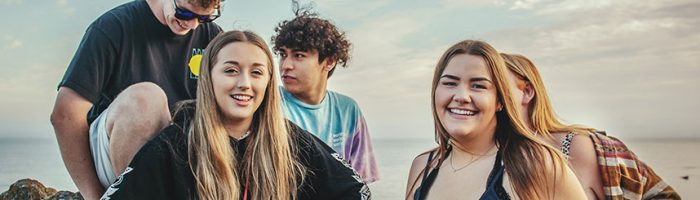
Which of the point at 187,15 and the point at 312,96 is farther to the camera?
the point at 312,96

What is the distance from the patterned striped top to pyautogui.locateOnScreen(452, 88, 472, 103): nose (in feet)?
2.96

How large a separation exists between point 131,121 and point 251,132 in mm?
677

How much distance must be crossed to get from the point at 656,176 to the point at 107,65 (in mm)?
3345

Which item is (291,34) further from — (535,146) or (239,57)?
(535,146)

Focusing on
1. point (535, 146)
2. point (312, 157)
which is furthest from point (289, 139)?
point (535, 146)

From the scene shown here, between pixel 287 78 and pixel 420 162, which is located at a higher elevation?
pixel 287 78

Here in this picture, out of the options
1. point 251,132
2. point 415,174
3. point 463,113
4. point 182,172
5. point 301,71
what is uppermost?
point 463,113

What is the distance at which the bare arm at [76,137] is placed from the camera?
4262 millimetres

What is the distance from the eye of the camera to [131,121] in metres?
3.80

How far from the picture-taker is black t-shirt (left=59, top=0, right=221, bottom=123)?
4402 mm

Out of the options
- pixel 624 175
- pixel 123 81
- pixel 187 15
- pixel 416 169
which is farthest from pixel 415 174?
pixel 123 81

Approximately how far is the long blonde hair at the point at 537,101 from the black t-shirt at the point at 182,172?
3.55ft

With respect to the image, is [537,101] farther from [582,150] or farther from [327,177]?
[327,177]

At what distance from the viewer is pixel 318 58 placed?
5.50 metres
